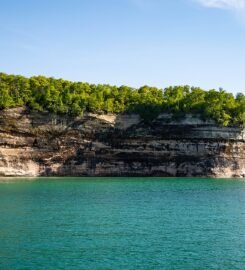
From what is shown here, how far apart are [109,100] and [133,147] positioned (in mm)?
11171

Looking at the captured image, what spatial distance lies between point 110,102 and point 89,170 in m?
14.6

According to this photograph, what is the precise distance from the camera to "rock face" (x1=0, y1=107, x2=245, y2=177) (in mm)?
98562

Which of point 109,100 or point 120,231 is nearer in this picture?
point 120,231

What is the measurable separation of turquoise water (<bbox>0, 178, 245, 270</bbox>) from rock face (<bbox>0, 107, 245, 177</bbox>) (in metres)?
35.3

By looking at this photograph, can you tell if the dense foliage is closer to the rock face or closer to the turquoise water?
the rock face

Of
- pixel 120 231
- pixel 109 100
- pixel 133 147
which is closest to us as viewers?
pixel 120 231

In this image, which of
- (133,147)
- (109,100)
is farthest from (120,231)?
(109,100)

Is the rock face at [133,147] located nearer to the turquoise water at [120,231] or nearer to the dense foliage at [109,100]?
the dense foliage at [109,100]

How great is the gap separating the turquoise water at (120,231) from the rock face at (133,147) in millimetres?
35262

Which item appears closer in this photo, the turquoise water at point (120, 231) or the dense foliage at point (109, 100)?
the turquoise water at point (120, 231)

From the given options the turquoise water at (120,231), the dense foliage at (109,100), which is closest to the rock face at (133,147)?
the dense foliage at (109,100)

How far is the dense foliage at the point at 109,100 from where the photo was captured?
99938 mm

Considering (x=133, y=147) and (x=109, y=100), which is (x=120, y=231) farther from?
(x=109, y=100)

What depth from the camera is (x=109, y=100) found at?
105m
